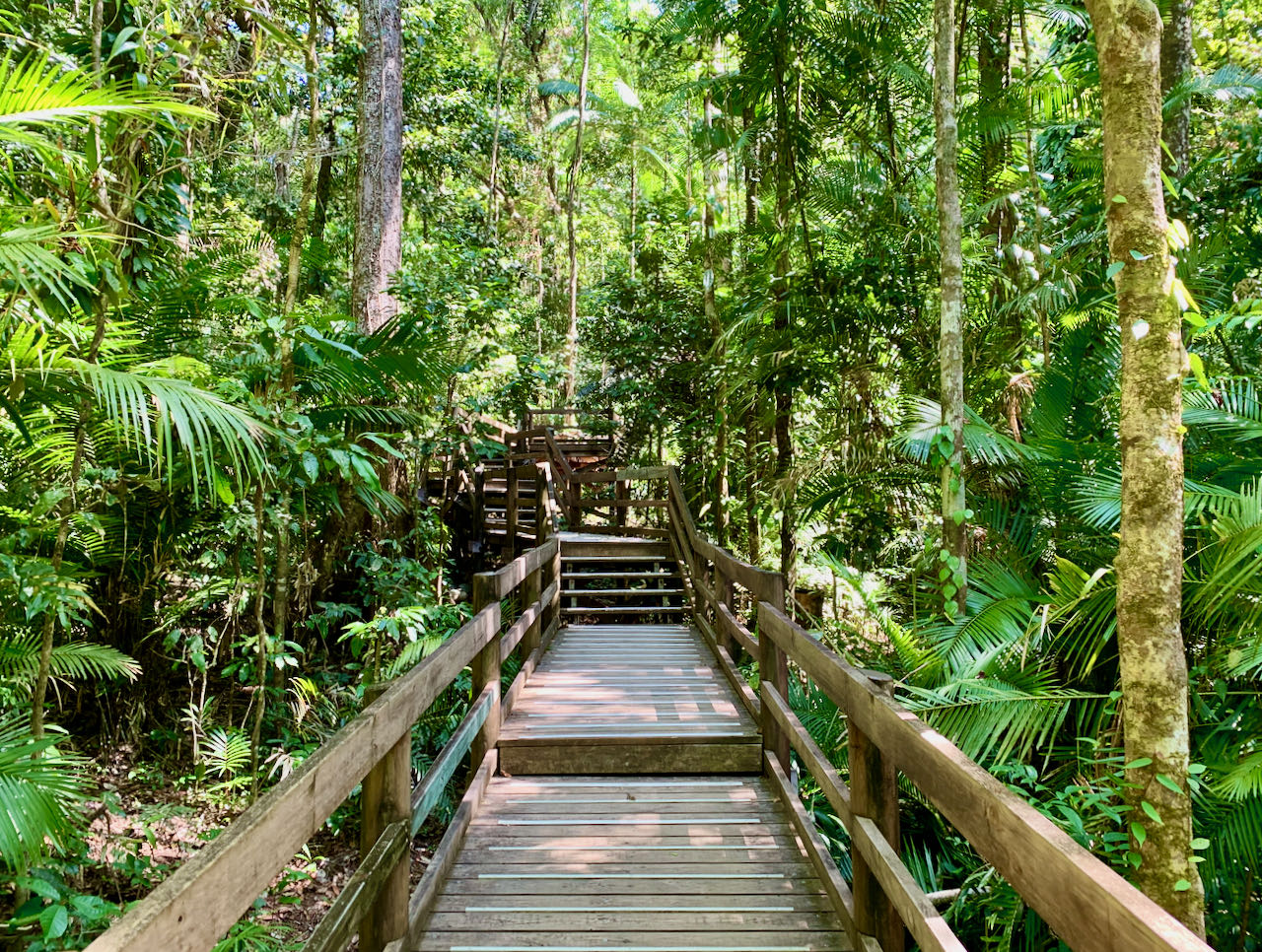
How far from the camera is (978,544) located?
19.7 ft

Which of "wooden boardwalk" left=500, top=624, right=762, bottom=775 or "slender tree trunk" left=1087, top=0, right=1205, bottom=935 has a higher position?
"slender tree trunk" left=1087, top=0, right=1205, bottom=935

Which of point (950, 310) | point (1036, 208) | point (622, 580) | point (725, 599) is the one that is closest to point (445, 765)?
point (725, 599)

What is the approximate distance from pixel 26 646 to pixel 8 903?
1333 mm

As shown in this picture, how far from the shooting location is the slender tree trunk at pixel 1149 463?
2.21 metres

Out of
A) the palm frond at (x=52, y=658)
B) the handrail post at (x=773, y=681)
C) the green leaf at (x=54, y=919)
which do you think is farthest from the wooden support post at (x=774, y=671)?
the palm frond at (x=52, y=658)

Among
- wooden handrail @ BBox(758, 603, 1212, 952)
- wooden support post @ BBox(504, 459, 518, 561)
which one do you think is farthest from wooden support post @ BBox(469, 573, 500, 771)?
wooden support post @ BBox(504, 459, 518, 561)

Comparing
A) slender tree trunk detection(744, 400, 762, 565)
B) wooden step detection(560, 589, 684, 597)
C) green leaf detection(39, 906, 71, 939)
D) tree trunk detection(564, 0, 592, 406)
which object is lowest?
green leaf detection(39, 906, 71, 939)

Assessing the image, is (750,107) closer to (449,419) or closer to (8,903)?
(449,419)

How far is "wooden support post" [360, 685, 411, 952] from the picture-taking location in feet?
6.88

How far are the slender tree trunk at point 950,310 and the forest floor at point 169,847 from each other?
4153 millimetres

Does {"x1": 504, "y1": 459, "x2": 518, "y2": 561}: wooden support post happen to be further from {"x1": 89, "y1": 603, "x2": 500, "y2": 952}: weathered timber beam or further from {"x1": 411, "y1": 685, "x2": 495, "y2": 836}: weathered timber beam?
{"x1": 89, "y1": 603, "x2": 500, "y2": 952}: weathered timber beam

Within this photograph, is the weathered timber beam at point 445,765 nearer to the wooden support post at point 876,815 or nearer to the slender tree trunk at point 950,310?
the wooden support post at point 876,815

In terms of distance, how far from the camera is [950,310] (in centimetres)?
478

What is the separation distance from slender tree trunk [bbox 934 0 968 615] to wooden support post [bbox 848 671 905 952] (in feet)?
8.28
